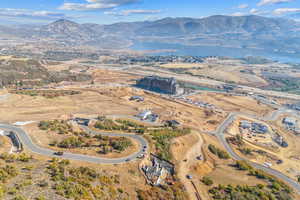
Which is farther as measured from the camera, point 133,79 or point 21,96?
point 133,79

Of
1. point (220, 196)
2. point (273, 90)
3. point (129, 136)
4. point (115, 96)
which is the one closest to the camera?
point (220, 196)

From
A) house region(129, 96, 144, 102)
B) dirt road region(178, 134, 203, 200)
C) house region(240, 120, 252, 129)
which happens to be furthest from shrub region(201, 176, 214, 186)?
house region(129, 96, 144, 102)

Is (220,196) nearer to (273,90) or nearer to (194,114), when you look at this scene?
(194,114)

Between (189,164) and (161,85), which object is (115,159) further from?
(161,85)

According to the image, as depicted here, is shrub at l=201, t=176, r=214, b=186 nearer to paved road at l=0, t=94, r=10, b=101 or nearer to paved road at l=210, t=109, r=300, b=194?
paved road at l=210, t=109, r=300, b=194

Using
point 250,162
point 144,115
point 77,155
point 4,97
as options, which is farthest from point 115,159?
point 4,97

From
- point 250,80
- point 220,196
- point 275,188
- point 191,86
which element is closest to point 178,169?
point 220,196

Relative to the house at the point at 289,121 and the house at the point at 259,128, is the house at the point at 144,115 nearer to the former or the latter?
the house at the point at 259,128

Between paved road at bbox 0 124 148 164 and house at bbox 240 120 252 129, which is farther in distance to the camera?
house at bbox 240 120 252 129
